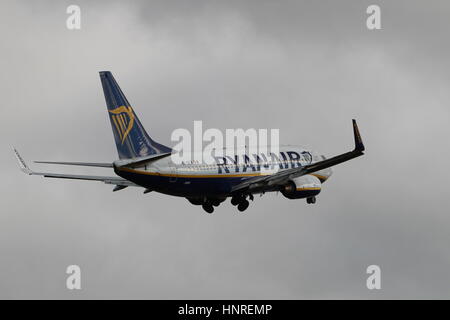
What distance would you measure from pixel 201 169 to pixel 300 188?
1131cm

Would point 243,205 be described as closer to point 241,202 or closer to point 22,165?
point 241,202

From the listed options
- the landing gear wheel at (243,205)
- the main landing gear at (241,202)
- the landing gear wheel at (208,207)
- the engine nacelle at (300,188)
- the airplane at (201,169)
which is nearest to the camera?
the airplane at (201,169)

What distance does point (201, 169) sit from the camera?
111 m

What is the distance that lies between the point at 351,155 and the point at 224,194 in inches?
621

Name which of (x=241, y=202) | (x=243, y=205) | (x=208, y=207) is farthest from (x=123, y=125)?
(x=243, y=205)

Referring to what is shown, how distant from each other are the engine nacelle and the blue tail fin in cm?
1561

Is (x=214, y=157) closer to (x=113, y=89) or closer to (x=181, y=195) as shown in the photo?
(x=181, y=195)

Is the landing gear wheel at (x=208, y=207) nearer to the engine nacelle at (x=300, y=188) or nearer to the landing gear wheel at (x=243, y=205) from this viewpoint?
the landing gear wheel at (x=243, y=205)

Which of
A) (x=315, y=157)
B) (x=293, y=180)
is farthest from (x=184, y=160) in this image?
(x=315, y=157)

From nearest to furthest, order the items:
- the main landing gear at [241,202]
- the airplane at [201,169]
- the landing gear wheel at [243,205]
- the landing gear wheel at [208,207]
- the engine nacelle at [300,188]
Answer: the airplane at [201,169] → the main landing gear at [241,202] → the landing gear wheel at [208,207] → the engine nacelle at [300,188] → the landing gear wheel at [243,205]

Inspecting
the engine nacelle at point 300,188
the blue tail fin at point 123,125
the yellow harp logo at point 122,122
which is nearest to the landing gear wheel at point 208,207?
the engine nacelle at point 300,188

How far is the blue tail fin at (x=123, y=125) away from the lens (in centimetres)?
10612

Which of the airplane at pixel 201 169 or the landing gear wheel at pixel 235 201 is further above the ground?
the airplane at pixel 201 169

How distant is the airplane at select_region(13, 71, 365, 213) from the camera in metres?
106
